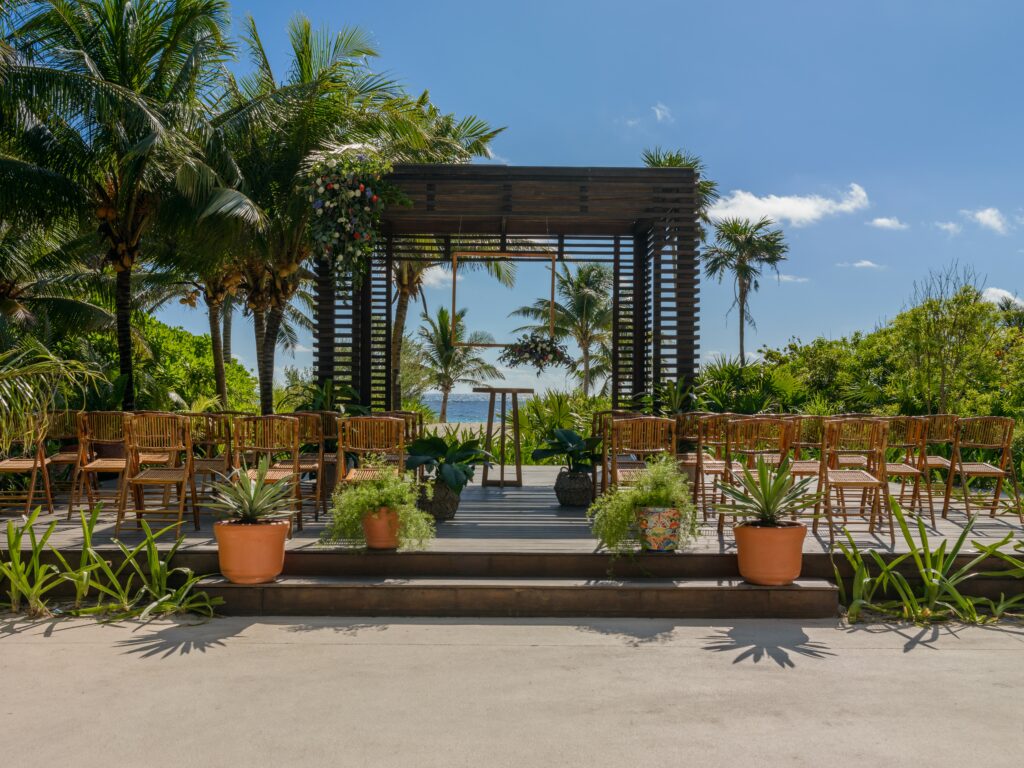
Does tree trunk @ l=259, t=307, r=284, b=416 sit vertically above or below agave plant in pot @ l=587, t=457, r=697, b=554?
above

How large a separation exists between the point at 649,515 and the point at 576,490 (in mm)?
2097

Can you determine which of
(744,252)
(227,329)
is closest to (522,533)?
(227,329)

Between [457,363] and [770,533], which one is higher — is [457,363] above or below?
above

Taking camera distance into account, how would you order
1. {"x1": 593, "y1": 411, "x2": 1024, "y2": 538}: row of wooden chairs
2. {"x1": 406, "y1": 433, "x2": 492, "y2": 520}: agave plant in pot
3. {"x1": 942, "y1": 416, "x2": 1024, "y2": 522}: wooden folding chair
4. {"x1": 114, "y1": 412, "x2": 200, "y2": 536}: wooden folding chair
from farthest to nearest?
{"x1": 942, "y1": 416, "x2": 1024, "y2": 522}: wooden folding chair, {"x1": 406, "y1": 433, "x2": 492, "y2": 520}: agave plant in pot, {"x1": 593, "y1": 411, "x2": 1024, "y2": 538}: row of wooden chairs, {"x1": 114, "y1": 412, "x2": 200, "y2": 536}: wooden folding chair

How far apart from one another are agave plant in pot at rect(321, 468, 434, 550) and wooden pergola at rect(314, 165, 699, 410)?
4.18 meters

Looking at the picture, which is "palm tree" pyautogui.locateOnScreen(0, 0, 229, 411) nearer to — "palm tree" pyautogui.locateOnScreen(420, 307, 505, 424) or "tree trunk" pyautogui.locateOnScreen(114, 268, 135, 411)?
"tree trunk" pyautogui.locateOnScreen(114, 268, 135, 411)

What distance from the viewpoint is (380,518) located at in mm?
5344

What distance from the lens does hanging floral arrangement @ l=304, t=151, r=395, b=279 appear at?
26.7ft

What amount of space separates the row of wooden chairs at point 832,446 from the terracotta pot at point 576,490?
0.67 ft

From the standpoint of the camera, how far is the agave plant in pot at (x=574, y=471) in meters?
7.06

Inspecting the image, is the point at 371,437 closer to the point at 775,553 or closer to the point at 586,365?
the point at 775,553

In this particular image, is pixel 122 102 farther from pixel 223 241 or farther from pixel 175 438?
pixel 175 438

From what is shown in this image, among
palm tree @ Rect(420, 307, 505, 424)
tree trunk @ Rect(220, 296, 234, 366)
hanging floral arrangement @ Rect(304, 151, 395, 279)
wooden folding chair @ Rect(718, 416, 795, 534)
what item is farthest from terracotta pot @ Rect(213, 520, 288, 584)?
palm tree @ Rect(420, 307, 505, 424)

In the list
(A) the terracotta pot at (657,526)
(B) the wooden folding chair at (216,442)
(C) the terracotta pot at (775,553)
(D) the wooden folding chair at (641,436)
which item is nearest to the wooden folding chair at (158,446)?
(B) the wooden folding chair at (216,442)
